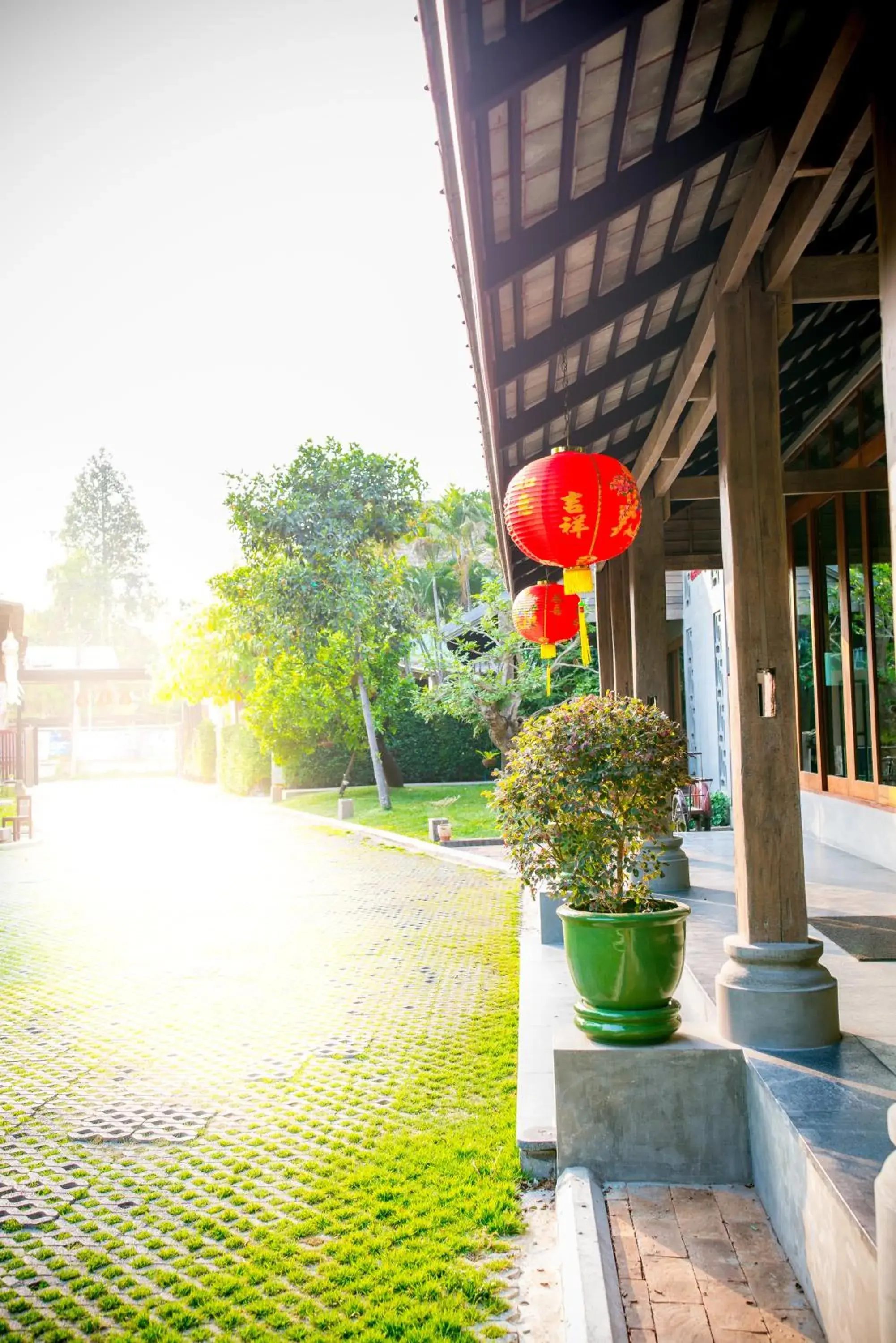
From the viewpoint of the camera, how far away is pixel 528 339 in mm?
5789

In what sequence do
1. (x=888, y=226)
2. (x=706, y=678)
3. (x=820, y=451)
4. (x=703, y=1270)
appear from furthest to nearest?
(x=706, y=678), (x=820, y=451), (x=703, y=1270), (x=888, y=226)

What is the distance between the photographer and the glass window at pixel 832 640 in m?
10.5

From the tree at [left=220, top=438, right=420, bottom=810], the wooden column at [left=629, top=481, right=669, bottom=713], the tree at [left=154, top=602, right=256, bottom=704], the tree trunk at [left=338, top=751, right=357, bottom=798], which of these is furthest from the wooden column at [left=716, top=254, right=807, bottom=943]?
the tree at [left=154, top=602, right=256, bottom=704]

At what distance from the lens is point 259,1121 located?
519 cm

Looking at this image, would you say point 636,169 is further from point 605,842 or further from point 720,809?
point 720,809

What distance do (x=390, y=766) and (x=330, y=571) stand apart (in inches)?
265

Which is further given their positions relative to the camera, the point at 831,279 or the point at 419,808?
the point at 419,808

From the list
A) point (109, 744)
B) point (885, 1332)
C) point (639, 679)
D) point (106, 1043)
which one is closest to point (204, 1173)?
point (106, 1043)

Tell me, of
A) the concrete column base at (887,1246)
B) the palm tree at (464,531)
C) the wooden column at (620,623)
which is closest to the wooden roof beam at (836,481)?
the wooden column at (620,623)

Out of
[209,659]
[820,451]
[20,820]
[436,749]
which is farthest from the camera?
[209,659]

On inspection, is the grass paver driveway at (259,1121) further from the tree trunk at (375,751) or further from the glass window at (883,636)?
the tree trunk at (375,751)

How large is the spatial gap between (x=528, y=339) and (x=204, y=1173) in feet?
14.9

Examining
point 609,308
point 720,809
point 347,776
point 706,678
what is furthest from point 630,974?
point 347,776

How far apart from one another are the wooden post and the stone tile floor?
0.67 meters
